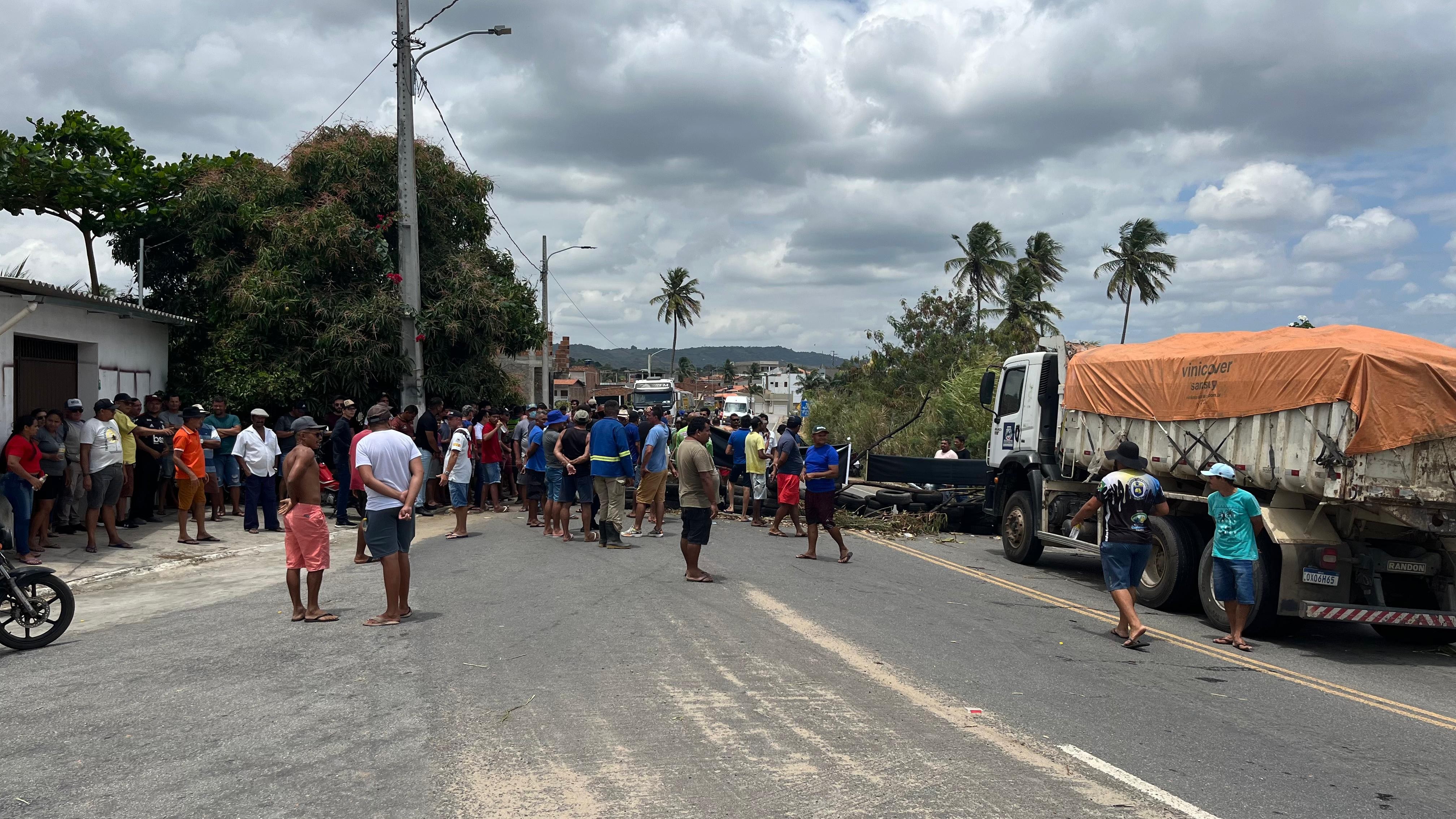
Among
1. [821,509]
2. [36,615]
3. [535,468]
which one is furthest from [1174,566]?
[36,615]

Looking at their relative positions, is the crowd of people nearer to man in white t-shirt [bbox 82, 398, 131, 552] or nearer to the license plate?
man in white t-shirt [bbox 82, 398, 131, 552]

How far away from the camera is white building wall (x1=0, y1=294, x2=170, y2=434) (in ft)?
39.5

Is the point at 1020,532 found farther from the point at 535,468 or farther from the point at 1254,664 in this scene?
the point at 535,468

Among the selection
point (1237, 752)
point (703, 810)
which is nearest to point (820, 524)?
point (1237, 752)

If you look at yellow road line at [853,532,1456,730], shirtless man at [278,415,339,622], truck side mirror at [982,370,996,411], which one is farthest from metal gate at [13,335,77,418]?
truck side mirror at [982,370,996,411]

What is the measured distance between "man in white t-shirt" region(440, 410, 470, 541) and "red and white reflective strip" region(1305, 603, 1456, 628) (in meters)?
9.84

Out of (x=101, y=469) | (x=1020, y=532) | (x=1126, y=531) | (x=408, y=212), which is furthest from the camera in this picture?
(x=408, y=212)

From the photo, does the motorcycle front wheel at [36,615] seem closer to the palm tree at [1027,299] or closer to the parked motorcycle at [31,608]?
the parked motorcycle at [31,608]

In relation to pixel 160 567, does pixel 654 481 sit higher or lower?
higher

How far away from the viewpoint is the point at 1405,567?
8.80m

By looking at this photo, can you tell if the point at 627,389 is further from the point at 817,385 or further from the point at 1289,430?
the point at 1289,430

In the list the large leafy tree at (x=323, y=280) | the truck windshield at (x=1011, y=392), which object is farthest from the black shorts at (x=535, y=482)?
the truck windshield at (x=1011, y=392)

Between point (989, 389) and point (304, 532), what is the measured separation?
32.9ft

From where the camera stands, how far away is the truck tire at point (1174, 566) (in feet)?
32.7
